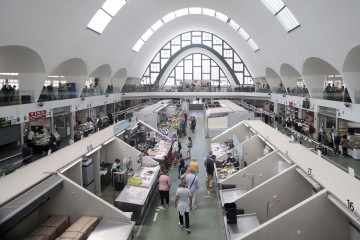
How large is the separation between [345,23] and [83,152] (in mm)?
11450

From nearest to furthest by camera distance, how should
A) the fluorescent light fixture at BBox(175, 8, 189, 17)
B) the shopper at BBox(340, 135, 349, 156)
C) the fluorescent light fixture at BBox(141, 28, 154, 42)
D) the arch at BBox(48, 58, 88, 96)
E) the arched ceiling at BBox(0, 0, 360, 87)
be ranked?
the arched ceiling at BBox(0, 0, 360, 87) < the shopper at BBox(340, 135, 349, 156) < the arch at BBox(48, 58, 88, 96) < the fluorescent light fixture at BBox(141, 28, 154, 42) < the fluorescent light fixture at BBox(175, 8, 189, 17)

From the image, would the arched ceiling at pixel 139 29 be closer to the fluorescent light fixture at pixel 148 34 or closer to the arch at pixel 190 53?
the fluorescent light fixture at pixel 148 34

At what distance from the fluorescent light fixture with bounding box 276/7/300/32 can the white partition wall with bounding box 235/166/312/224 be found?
13.0 metres

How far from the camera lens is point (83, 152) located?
25.0 ft

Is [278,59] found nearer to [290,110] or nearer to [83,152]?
[290,110]

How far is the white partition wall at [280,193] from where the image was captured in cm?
620

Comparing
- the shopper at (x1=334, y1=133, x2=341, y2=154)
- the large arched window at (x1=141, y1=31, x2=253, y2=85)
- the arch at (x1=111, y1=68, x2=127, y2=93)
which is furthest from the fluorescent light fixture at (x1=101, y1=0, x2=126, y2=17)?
the large arched window at (x1=141, y1=31, x2=253, y2=85)

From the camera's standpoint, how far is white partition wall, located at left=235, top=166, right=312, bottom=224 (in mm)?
6195

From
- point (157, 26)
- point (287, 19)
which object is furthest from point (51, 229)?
point (157, 26)

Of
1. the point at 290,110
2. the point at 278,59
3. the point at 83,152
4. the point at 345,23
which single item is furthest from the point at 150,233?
the point at 290,110

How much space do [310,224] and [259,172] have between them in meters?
3.10

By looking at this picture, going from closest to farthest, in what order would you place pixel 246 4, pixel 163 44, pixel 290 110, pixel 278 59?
pixel 246 4 < pixel 278 59 < pixel 290 110 < pixel 163 44

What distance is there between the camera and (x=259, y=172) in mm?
7914

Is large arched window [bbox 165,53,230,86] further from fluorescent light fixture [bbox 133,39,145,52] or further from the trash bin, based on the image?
the trash bin
